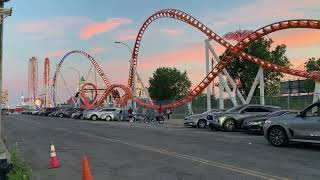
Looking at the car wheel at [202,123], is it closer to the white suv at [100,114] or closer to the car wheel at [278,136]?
the car wheel at [278,136]

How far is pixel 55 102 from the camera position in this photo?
13525 cm

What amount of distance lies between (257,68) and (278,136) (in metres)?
64.4

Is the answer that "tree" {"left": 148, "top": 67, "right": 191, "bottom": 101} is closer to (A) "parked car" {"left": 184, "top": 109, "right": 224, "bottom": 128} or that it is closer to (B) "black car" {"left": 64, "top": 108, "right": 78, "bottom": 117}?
(B) "black car" {"left": 64, "top": 108, "right": 78, "bottom": 117}

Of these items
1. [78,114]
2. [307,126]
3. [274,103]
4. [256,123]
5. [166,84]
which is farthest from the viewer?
[166,84]

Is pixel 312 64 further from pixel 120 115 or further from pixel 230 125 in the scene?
pixel 230 125

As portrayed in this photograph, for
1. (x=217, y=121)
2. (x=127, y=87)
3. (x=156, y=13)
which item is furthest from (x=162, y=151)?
(x=127, y=87)

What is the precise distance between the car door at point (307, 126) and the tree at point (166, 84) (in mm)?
102490

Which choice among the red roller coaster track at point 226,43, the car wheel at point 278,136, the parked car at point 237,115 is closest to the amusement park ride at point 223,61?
the red roller coaster track at point 226,43

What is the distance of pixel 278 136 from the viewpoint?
17953mm

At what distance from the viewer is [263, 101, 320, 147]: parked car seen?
16.7m

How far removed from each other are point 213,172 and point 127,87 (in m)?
67.3

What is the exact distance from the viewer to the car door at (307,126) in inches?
653

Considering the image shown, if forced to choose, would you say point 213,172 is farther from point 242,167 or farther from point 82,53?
point 82,53

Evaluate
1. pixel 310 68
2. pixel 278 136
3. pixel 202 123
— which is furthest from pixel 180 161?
pixel 310 68
